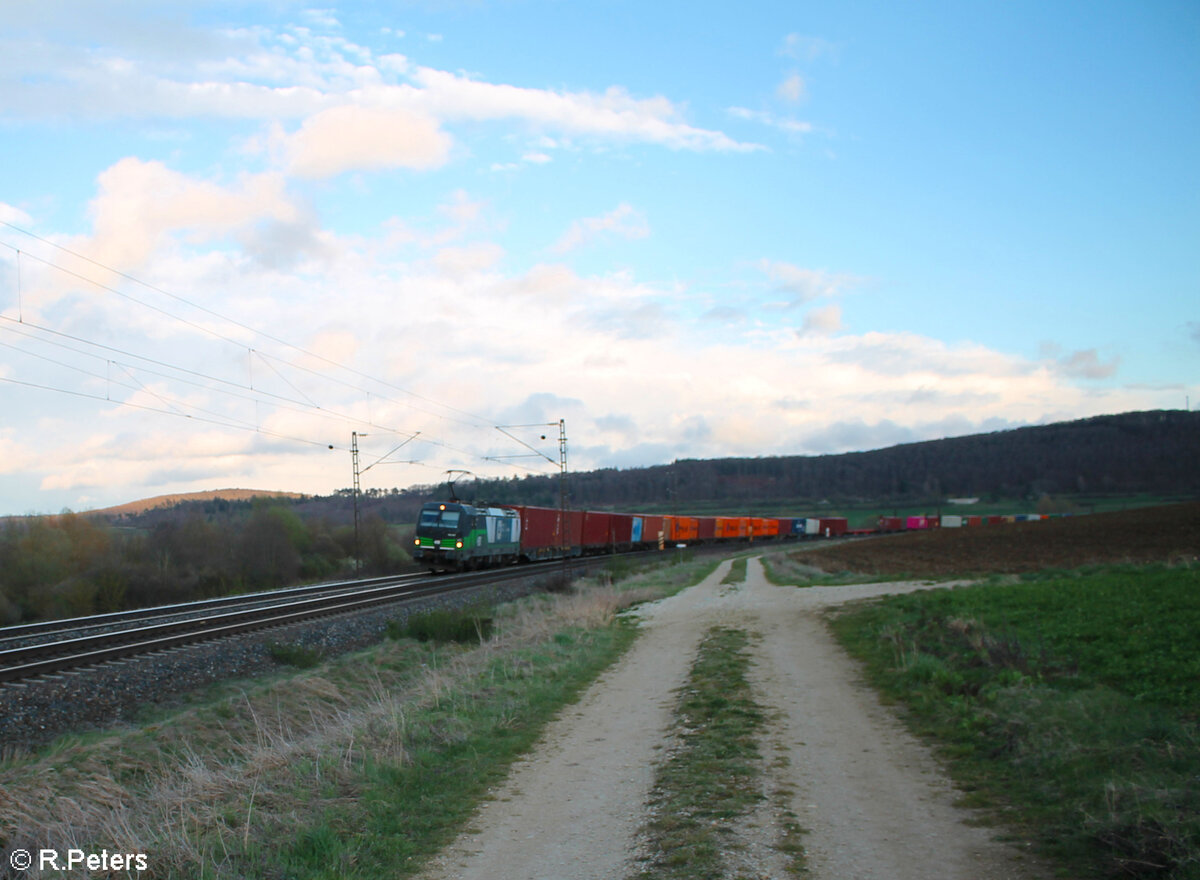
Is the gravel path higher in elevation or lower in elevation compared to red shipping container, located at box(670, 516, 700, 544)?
higher

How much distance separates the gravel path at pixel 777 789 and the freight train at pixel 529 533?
28348mm

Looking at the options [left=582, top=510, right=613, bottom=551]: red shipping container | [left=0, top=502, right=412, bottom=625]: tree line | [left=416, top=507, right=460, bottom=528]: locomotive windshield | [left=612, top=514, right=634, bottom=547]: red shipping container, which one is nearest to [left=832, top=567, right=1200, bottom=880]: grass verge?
[left=416, top=507, right=460, bottom=528]: locomotive windshield

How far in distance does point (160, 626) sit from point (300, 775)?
14.2 metres

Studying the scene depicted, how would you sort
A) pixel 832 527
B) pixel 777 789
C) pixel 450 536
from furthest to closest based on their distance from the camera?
pixel 832 527 < pixel 450 536 < pixel 777 789

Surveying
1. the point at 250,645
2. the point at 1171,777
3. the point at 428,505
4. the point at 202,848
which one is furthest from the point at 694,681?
the point at 428,505

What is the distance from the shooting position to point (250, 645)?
57.4 feet

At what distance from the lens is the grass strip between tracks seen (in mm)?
5910

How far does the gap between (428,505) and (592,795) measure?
1371 inches

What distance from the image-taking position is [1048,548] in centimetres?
4381

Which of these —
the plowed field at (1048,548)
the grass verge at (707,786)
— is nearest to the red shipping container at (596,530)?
the plowed field at (1048,548)

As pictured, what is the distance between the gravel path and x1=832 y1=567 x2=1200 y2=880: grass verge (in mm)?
477

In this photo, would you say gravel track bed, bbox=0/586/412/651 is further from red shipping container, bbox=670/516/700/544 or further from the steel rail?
red shipping container, bbox=670/516/700/544

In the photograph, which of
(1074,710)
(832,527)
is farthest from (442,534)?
(832,527)

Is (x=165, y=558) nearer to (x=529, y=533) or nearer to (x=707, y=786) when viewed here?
(x=529, y=533)
